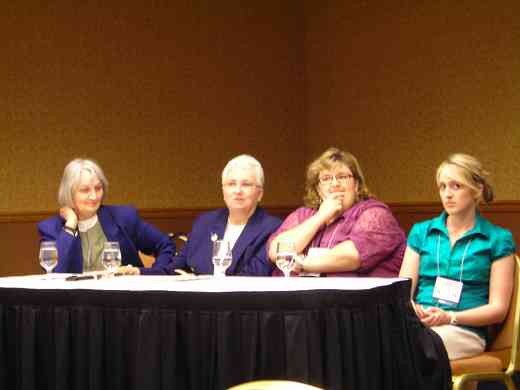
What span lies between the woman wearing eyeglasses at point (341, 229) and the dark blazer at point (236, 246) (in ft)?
0.22

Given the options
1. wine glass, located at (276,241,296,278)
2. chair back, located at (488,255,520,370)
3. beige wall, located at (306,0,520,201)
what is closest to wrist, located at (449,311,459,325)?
chair back, located at (488,255,520,370)

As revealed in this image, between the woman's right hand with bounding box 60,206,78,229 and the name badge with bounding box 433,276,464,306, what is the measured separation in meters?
1.84

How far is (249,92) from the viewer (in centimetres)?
771

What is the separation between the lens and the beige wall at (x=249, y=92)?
639cm

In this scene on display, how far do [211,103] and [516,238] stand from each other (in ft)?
8.94

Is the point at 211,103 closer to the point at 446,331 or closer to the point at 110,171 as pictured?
the point at 110,171

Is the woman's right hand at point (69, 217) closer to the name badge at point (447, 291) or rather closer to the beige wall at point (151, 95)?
the name badge at point (447, 291)

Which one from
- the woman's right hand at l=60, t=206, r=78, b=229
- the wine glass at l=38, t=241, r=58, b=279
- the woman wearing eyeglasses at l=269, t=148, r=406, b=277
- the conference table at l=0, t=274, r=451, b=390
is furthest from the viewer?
the woman's right hand at l=60, t=206, r=78, b=229

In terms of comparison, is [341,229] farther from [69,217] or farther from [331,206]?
[69,217]

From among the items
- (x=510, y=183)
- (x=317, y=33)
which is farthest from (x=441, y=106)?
(x=317, y=33)

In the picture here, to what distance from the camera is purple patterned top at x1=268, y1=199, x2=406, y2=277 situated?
156 inches

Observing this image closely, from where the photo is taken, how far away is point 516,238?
243 inches

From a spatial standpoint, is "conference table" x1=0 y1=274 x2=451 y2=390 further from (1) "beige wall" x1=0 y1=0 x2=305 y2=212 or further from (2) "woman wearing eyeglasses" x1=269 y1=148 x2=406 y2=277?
(1) "beige wall" x1=0 y1=0 x2=305 y2=212

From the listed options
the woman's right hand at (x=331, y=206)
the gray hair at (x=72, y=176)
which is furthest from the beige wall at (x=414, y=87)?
the gray hair at (x=72, y=176)
